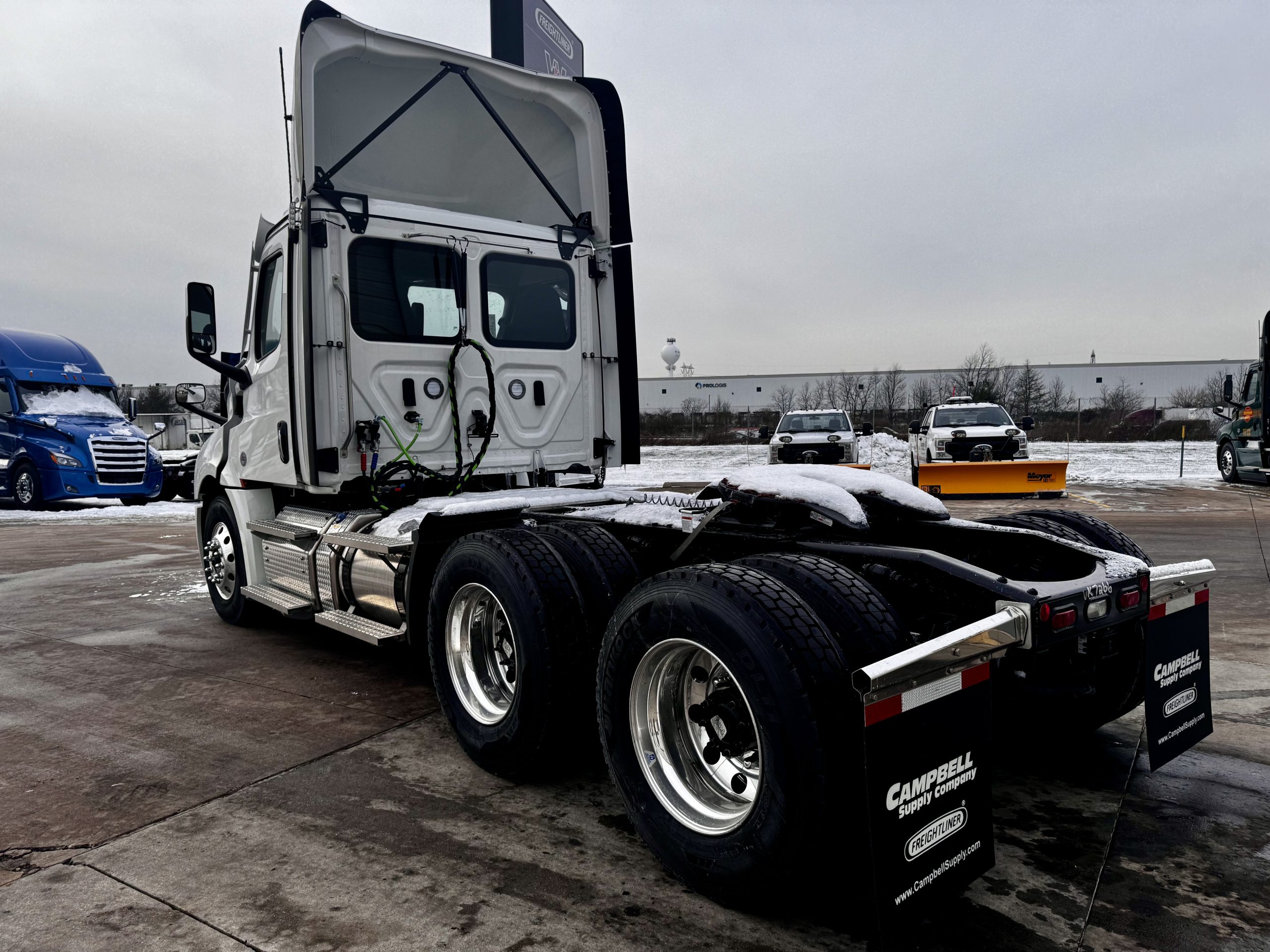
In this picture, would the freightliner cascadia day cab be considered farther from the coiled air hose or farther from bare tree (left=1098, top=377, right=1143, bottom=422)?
bare tree (left=1098, top=377, right=1143, bottom=422)

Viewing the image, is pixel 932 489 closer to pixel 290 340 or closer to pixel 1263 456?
pixel 1263 456

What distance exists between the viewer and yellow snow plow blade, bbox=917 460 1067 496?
47.8 ft

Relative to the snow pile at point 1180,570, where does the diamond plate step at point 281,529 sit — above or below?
below

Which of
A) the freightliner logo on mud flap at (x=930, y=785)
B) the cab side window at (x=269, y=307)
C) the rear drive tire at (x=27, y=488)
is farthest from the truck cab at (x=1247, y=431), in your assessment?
the rear drive tire at (x=27, y=488)

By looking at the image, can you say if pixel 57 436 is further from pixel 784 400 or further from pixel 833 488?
pixel 784 400

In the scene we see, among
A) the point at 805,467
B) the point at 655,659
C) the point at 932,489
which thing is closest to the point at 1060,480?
the point at 932,489

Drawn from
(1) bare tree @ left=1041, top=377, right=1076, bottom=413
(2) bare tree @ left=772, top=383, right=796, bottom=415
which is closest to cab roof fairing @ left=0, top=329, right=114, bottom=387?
(2) bare tree @ left=772, top=383, right=796, bottom=415

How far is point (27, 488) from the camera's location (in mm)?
17328

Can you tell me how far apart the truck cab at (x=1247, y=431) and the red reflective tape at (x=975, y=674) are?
16479mm

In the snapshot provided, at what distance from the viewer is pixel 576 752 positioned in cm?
333

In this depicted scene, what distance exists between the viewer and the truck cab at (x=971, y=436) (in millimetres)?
17266

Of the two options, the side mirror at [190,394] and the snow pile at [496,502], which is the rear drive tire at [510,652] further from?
the side mirror at [190,394]

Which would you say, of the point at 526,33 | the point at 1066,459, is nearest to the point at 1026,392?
the point at 1066,459

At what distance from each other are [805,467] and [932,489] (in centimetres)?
1185
